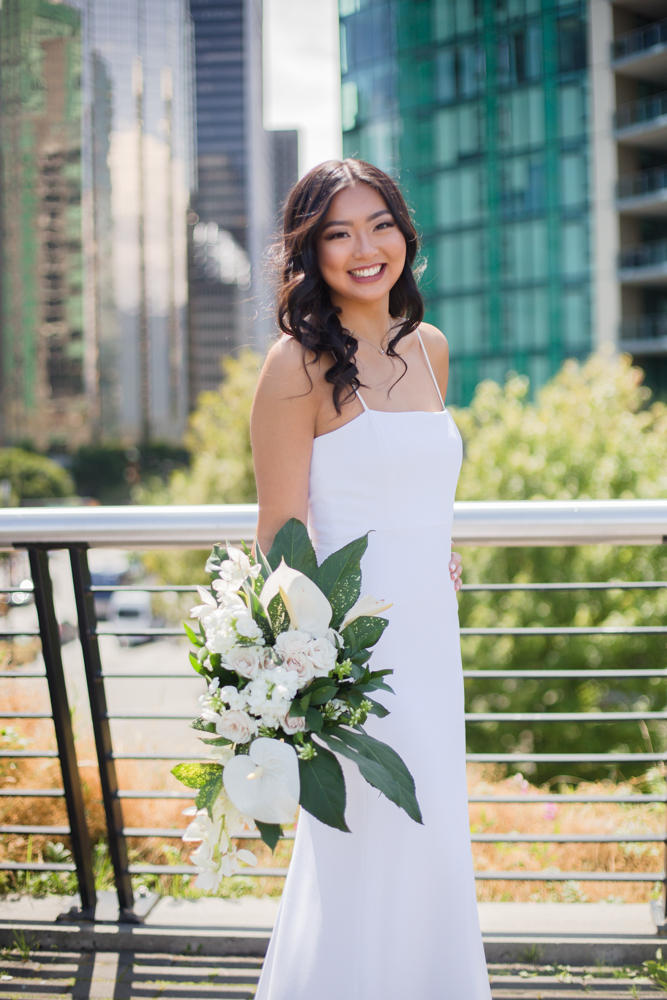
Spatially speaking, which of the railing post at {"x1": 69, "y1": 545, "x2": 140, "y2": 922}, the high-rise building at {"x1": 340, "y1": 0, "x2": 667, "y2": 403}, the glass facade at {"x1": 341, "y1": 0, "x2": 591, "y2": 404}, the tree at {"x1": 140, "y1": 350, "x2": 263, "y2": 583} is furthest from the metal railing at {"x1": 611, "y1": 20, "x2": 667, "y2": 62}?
the railing post at {"x1": 69, "y1": 545, "x2": 140, "y2": 922}

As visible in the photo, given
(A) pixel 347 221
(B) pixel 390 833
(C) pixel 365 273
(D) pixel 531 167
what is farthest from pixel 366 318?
(D) pixel 531 167

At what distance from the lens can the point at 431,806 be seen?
1.69 m

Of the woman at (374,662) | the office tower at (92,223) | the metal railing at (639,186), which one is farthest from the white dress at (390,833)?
the office tower at (92,223)

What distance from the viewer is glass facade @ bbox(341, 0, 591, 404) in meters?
32.8

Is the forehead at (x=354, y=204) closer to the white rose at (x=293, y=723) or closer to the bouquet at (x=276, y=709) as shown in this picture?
the bouquet at (x=276, y=709)

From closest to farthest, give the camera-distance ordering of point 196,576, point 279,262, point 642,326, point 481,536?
point 279,262 < point 481,536 < point 196,576 < point 642,326

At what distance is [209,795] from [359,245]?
3.88ft

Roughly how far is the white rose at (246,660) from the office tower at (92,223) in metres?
91.6

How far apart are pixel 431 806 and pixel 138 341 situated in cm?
9728

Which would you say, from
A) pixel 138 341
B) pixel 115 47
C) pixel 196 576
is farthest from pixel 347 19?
pixel 115 47

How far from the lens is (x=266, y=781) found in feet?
3.84

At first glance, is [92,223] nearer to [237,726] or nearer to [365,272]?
[365,272]

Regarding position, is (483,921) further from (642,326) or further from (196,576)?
(642,326)

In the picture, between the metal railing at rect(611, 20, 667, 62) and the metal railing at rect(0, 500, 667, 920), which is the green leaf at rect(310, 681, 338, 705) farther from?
the metal railing at rect(611, 20, 667, 62)
